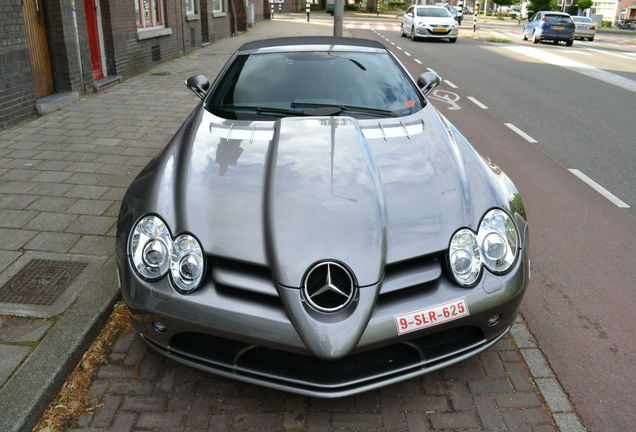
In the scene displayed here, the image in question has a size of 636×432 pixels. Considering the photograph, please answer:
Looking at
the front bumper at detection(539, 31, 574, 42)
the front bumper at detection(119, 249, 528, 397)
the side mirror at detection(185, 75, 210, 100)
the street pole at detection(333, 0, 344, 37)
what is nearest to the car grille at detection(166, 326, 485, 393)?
the front bumper at detection(119, 249, 528, 397)

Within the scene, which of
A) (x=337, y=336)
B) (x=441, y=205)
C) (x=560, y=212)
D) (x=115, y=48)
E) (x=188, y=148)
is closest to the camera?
(x=337, y=336)

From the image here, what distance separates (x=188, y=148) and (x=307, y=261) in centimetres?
129

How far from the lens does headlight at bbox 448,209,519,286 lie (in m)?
2.59

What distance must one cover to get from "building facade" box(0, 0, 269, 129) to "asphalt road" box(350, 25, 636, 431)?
6428mm

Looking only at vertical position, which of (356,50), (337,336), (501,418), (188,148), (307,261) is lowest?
(501,418)

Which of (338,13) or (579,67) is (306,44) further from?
(579,67)

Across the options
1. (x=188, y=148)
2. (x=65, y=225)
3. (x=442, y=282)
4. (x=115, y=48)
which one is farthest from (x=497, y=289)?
(x=115, y=48)

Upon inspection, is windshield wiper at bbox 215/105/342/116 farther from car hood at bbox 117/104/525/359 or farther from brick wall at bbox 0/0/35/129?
brick wall at bbox 0/0/35/129

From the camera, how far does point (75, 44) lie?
951 cm

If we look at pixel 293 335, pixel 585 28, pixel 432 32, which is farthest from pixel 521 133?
pixel 585 28

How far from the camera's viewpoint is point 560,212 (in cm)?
532

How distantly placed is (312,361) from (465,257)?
0.85m

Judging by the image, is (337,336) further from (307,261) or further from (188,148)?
(188,148)

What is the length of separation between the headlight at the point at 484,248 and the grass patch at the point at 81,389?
1832 millimetres
